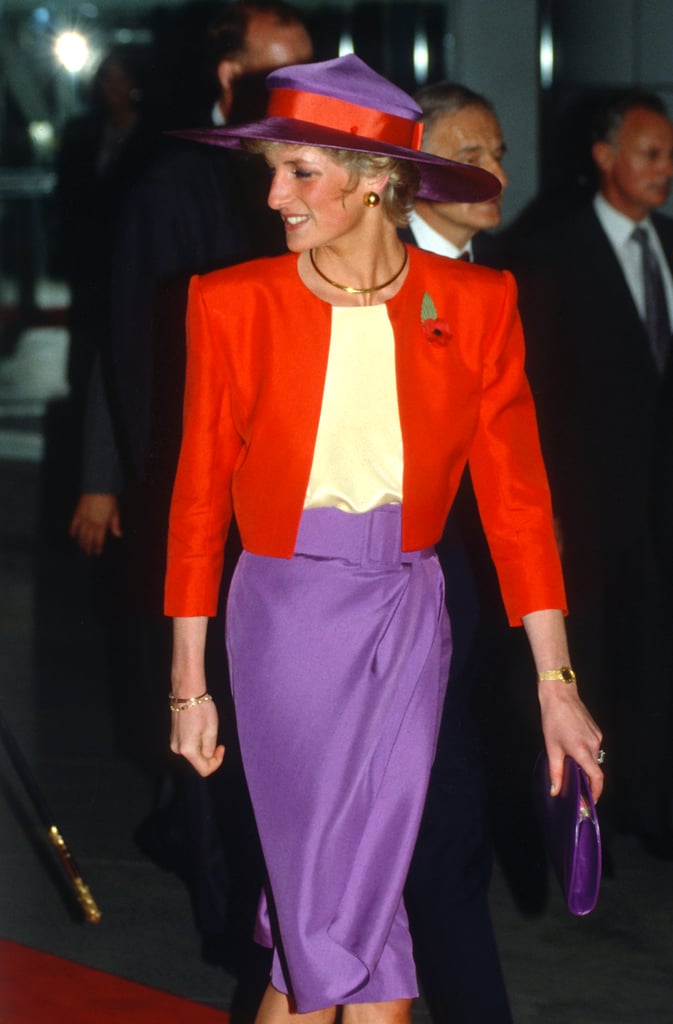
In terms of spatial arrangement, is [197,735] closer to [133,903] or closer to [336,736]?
[336,736]

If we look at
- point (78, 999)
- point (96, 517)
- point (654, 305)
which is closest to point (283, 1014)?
point (78, 999)

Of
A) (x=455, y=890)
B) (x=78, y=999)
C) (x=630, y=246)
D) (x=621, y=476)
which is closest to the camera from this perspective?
(x=455, y=890)

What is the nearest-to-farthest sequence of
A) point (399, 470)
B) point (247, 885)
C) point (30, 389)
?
point (399, 470), point (247, 885), point (30, 389)

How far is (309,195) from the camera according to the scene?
2428mm

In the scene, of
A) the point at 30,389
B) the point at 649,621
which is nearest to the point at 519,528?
the point at 649,621

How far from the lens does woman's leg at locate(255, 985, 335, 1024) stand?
8.51 ft

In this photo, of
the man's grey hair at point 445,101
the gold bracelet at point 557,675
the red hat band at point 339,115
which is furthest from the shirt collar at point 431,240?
the gold bracelet at point 557,675

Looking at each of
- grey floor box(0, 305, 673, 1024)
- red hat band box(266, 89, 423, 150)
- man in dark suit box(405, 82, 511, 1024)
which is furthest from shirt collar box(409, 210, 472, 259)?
grey floor box(0, 305, 673, 1024)

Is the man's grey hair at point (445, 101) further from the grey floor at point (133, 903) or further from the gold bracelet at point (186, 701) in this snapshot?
the grey floor at point (133, 903)

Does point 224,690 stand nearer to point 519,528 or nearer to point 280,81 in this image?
point 519,528

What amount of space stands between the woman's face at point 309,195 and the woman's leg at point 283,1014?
1.09 metres

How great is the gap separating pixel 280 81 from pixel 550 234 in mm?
1992

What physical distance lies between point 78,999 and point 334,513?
4.71 ft

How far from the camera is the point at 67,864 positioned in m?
3.69
